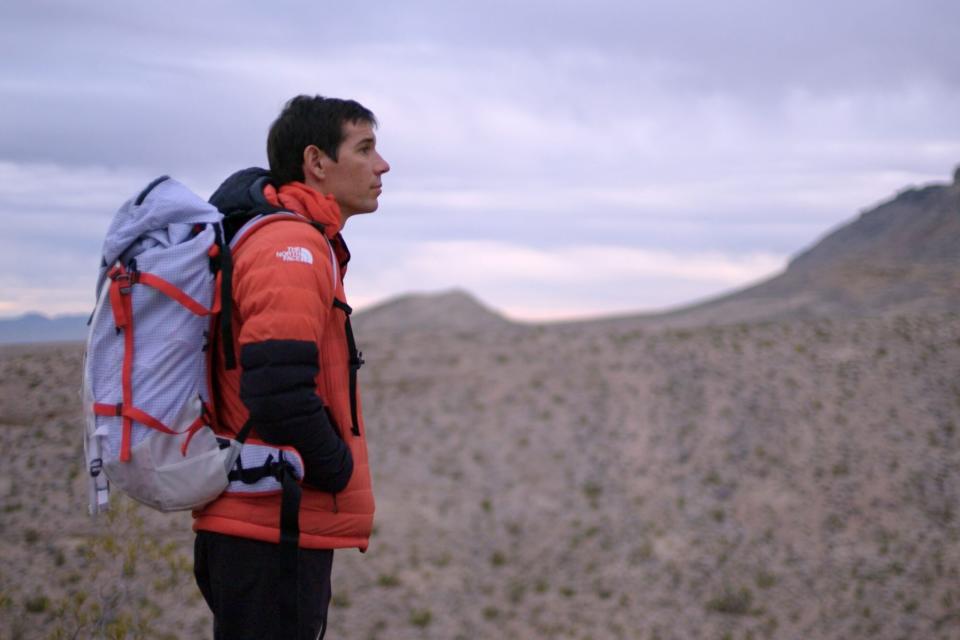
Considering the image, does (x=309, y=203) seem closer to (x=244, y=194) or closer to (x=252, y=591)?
(x=244, y=194)

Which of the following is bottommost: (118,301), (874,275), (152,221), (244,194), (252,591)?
(252,591)

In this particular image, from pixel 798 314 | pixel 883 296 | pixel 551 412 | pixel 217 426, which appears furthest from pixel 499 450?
pixel 217 426

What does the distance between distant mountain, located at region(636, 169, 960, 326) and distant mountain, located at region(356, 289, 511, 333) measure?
4.47 metres

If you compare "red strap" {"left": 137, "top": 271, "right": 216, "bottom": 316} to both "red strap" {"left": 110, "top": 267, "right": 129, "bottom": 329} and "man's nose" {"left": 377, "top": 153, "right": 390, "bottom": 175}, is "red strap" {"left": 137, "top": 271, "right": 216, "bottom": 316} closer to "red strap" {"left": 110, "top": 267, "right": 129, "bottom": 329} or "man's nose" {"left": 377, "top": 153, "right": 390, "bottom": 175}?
"red strap" {"left": 110, "top": 267, "right": 129, "bottom": 329}

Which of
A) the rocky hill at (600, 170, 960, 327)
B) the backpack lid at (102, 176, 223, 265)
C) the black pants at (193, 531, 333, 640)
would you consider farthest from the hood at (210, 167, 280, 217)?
the rocky hill at (600, 170, 960, 327)

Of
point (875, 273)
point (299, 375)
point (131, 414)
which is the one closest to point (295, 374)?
point (299, 375)

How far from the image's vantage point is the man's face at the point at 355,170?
138 inches

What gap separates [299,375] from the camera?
2994 mm

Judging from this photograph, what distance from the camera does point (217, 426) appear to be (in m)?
3.33

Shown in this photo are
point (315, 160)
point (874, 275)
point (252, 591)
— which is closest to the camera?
point (252, 591)

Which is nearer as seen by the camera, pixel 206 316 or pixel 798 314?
pixel 206 316

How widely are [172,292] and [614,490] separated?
1313cm

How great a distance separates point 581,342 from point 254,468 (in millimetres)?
16958

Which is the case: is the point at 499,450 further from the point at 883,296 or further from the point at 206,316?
the point at 206,316
